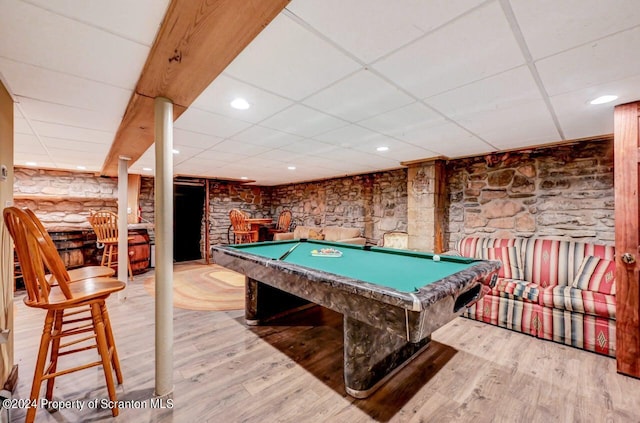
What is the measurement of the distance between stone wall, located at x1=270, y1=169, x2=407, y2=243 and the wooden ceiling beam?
425 centimetres

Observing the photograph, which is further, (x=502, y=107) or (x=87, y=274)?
(x=502, y=107)

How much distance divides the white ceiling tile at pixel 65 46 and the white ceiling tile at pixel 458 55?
1382mm

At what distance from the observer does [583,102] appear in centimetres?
201

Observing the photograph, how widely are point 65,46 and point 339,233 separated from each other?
5047 mm

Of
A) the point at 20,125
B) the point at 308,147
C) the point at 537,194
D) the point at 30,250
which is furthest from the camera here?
the point at 537,194

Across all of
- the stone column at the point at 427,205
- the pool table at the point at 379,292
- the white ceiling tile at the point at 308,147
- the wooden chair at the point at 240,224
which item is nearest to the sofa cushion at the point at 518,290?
the pool table at the point at 379,292

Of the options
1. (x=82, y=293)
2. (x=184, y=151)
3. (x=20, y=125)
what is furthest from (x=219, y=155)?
(x=82, y=293)

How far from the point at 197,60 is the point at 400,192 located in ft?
14.7

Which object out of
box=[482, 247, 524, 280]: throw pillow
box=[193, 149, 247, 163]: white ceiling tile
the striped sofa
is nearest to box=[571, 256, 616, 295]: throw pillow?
the striped sofa

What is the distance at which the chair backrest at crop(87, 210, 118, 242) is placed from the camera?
14.0 ft

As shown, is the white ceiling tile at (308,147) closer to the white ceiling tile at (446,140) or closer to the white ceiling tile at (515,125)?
the white ceiling tile at (446,140)

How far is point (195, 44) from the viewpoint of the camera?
1.24 m

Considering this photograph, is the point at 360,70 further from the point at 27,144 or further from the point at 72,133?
the point at 27,144

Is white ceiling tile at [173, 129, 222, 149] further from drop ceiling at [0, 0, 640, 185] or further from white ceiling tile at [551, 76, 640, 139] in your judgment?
white ceiling tile at [551, 76, 640, 139]
